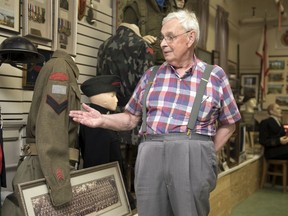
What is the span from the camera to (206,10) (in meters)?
6.57

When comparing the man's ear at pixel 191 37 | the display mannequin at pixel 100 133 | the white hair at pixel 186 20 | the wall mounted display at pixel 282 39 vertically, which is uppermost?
the wall mounted display at pixel 282 39

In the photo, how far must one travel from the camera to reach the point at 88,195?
8.38 feet

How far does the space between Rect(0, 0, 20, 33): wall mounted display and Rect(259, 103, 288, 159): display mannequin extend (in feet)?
15.8

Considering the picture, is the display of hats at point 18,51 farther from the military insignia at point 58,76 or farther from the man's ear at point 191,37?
the man's ear at point 191,37

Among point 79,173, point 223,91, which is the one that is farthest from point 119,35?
point 223,91

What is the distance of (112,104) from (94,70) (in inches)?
33.1

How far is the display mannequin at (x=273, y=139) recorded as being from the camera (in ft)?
20.8

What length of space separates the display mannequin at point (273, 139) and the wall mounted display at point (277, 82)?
2290mm

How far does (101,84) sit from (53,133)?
80cm

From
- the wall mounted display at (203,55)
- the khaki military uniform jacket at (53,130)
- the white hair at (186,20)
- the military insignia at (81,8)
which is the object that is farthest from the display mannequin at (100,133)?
the wall mounted display at (203,55)

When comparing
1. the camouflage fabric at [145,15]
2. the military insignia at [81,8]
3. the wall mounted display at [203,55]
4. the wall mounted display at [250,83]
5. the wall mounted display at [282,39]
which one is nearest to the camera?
the military insignia at [81,8]

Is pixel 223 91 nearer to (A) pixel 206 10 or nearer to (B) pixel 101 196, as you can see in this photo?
(B) pixel 101 196

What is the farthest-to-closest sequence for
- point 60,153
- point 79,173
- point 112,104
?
1. point 112,104
2. point 79,173
3. point 60,153

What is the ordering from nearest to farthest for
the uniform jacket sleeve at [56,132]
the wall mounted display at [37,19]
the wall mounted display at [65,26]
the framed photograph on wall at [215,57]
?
the uniform jacket sleeve at [56,132] → the wall mounted display at [37,19] → the wall mounted display at [65,26] → the framed photograph on wall at [215,57]
